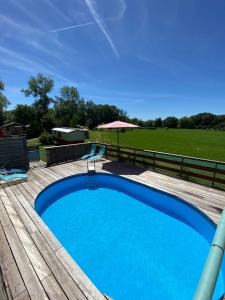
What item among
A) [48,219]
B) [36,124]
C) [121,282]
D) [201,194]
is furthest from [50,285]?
[36,124]

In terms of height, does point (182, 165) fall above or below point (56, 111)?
below

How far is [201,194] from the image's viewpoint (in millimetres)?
5266

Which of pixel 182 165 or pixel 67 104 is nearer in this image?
→ pixel 182 165

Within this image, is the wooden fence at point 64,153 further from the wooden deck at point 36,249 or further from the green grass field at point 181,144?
the green grass field at point 181,144

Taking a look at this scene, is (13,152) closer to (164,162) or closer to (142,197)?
(142,197)

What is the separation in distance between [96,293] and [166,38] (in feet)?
36.8

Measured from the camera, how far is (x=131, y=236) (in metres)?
4.29

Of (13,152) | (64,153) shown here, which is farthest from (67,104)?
(13,152)

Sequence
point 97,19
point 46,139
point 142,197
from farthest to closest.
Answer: point 46,139 → point 97,19 → point 142,197

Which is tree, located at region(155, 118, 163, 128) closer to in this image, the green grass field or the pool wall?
the green grass field

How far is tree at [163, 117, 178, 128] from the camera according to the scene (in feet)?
232

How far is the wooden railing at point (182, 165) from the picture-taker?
221 inches

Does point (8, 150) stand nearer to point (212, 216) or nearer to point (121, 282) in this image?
point (121, 282)

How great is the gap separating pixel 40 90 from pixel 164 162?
36.3 meters
